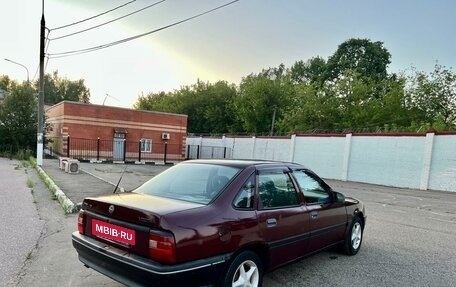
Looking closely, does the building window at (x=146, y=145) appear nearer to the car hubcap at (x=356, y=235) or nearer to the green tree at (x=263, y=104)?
the green tree at (x=263, y=104)

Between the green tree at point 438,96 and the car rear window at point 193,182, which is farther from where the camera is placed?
the green tree at point 438,96

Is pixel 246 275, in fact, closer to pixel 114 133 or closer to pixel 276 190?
pixel 276 190

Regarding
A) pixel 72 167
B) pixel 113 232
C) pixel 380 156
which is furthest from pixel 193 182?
pixel 380 156

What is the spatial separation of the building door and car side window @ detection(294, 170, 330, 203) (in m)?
25.2

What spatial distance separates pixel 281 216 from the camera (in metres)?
3.95

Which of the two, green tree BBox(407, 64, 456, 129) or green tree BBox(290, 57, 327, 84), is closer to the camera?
green tree BBox(407, 64, 456, 129)

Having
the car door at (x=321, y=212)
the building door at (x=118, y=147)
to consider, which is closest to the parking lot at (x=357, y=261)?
the car door at (x=321, y=212)

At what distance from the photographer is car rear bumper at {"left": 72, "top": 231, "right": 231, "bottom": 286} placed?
2.88 metres

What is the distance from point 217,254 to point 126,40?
1458cm

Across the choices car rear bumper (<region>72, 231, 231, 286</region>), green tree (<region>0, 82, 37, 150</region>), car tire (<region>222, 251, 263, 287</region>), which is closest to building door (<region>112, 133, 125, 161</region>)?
green tree (<region>0, 82, 37, 150</region>)

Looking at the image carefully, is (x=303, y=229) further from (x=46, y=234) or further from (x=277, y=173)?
(x=46, y=234)

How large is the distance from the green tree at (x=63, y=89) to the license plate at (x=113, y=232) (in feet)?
219

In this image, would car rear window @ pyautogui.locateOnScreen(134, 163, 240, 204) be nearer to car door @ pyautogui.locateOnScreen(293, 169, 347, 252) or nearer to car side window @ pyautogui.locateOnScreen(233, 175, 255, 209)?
car side window @ pyautogui.locateOnScreen(233, 175, 255, 209)

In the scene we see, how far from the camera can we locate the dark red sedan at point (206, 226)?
296 cm
